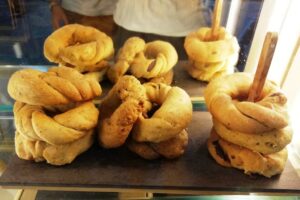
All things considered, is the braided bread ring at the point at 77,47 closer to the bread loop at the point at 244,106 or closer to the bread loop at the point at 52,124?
the bread loop at the point at 52,124

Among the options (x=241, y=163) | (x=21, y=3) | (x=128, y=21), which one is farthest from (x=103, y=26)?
(x=241, y=163)

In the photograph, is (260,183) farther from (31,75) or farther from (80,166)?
(31,75)

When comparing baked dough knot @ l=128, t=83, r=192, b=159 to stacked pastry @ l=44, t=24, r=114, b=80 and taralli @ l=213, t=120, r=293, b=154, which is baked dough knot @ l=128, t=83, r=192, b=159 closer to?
taralli @ l=213, t=120, r=293, b=154

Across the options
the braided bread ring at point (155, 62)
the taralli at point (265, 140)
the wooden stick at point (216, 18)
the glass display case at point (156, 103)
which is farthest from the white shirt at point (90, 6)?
the taralli at point (265, 140)

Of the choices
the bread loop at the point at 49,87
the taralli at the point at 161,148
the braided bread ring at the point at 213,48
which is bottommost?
the taralli at the point at 161,148

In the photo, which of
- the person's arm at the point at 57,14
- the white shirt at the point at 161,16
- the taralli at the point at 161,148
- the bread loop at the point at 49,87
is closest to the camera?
the bread loop at the point at 49,87

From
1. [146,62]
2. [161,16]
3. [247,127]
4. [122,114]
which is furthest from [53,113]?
[161,16]
